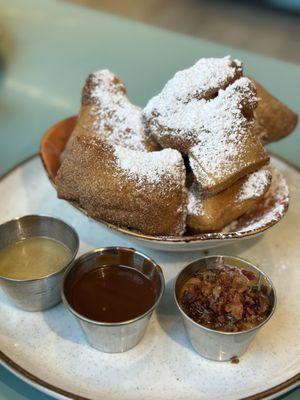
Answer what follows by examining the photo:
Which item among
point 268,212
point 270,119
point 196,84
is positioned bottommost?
point 268,212

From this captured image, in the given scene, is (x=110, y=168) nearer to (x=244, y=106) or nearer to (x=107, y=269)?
(x=107, y=269)

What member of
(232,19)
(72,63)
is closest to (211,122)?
(72,63)

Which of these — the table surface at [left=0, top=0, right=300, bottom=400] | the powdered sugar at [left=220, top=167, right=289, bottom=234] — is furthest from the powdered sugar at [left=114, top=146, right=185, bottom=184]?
the table surface at [left=0, top=0, right=300, bottom=400]

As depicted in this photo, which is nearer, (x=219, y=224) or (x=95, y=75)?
(x=219, y=224)

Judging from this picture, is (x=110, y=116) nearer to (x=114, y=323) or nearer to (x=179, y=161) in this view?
(x=179, y=161)

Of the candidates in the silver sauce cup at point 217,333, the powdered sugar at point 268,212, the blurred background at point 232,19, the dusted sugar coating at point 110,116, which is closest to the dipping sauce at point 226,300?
the silver sauce cup at point 217,333

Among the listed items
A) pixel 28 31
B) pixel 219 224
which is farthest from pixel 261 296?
pixel 28 31
